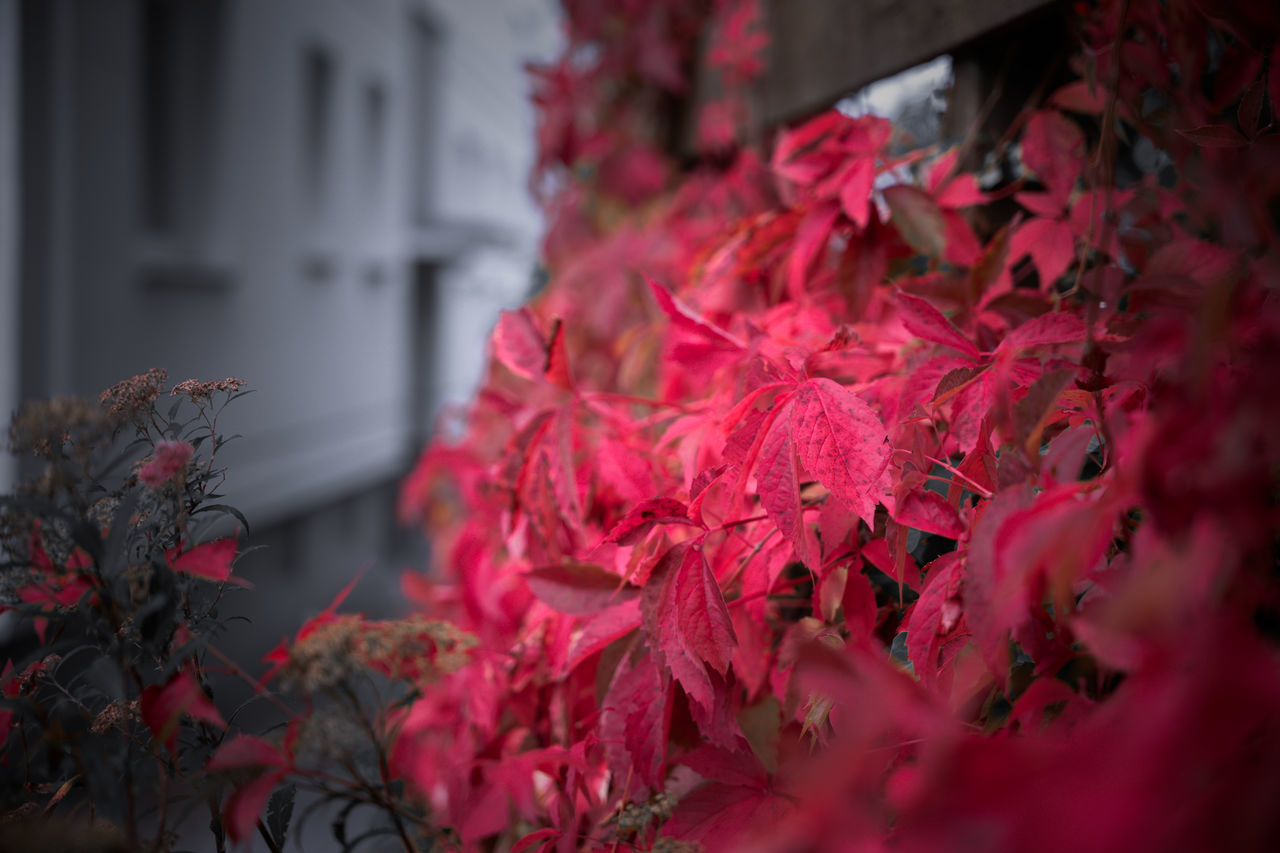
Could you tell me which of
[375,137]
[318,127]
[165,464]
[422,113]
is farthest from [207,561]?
[422,113]

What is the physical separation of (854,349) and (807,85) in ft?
2.02

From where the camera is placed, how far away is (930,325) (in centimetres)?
44

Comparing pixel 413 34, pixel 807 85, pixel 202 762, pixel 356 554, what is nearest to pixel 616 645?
pixel 202 762

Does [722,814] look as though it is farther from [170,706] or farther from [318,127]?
[318,127]

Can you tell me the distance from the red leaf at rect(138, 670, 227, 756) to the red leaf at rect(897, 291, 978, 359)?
16.4 inches

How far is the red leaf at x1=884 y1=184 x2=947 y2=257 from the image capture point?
0.63 m

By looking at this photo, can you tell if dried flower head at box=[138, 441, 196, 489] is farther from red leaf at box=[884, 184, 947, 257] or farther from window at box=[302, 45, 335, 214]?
window at box=[302, 45, 335, 214]

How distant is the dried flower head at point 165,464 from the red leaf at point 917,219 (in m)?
0.55

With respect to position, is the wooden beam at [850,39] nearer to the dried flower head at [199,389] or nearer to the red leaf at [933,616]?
the red leaf at [933,616]

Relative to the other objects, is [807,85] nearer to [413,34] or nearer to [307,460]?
[307,460]

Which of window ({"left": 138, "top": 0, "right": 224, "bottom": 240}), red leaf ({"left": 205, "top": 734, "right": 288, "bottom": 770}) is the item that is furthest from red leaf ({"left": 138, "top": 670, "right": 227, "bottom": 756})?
window ({"left": 138, "top": 0, "right": 224, "bottom": 240})

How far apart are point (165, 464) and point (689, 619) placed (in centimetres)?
28

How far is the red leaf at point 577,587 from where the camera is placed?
483mm

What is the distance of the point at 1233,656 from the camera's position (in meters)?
0.20
